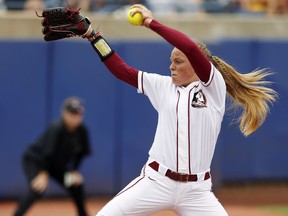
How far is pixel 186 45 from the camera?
208 inches

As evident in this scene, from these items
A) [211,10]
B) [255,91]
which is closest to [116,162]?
[211,10]

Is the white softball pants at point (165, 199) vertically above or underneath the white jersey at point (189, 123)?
underneath

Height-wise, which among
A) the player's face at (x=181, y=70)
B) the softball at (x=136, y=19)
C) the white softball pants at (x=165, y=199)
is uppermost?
the softball at (x=136, y=19)

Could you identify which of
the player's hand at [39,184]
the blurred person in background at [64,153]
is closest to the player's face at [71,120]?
the blurred person in background at [64,153]

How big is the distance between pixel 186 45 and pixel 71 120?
3.52 m

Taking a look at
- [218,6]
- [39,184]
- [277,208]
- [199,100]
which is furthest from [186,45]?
[218,6]

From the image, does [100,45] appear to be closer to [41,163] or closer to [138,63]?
[41,163]

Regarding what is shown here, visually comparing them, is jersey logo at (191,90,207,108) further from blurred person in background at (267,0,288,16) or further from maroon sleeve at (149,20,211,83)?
blurred person in background at (267,0,288,16)

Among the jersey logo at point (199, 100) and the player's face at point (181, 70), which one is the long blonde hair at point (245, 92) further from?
the jersey logo at point (199, 100)

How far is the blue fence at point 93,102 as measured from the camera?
1073 cm

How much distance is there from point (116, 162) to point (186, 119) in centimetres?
568

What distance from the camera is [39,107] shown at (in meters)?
10.8

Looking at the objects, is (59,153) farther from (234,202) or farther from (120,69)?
(234,202)

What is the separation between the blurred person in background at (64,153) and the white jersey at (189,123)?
3.01 meters
